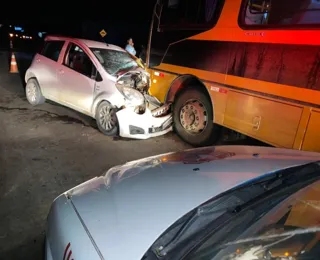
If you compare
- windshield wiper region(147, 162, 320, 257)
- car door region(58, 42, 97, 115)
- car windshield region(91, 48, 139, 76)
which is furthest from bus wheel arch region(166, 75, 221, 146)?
windshield wiper region(147, 162, 320, 257)

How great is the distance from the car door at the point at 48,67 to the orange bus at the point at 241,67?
217 centimetres

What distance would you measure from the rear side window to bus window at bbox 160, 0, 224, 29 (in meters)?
2.36

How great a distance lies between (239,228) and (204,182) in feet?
1.58

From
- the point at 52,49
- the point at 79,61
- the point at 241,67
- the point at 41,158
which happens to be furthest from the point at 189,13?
the point at 41,158

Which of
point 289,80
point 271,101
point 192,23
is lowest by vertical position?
point 271,101

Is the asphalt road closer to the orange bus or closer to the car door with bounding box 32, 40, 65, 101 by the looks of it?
the car door with bounding box 32, 40, 65, 101

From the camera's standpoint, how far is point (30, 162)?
13.4 feet

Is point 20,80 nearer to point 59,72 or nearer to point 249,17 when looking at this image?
point 59,72

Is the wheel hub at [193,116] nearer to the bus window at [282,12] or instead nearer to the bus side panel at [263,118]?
the bus side panel at [263,118]

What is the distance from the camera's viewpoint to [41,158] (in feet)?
13.9

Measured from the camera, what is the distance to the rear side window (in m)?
6.34

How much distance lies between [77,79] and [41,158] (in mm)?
2094

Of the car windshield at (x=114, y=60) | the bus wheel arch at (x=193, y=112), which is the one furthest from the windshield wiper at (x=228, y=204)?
the car windshield at (x=114, y=60)

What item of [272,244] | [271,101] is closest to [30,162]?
[271,101]
